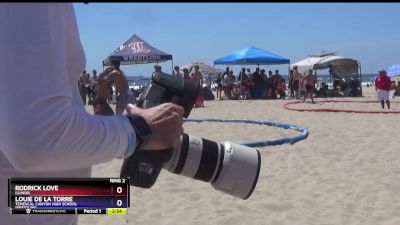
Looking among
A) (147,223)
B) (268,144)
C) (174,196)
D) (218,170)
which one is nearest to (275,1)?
(218,170)

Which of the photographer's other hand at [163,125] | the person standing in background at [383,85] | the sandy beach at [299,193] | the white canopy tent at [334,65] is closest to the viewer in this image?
the photographer's other hand at [163,125]

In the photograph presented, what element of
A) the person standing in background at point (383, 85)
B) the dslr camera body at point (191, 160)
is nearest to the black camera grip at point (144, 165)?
the dslr camera body at point (191, 160)

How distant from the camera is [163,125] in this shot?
1.17 m

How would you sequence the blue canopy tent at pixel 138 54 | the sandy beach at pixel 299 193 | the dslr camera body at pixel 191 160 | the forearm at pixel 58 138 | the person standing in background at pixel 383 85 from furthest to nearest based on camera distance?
the blue canopy tent at pixel 138 54 < the person standing in background at pixel 383 85 < the sandy beach at pixel 299 193 < the dslr camera body at pixel 191 160 < the forearm at pixel 58 138

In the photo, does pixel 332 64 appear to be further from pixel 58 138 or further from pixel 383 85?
pixel 58 138

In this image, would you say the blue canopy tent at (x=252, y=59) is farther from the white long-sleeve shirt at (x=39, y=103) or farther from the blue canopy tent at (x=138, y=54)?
the white long-sleeve shirt at (x=39, y=103)

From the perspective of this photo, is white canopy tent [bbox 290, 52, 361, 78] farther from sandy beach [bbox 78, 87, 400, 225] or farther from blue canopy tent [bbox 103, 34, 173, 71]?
sandy beach [bbox 78, 87, 400, 225]

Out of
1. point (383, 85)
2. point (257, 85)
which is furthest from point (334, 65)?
point (383, 85)

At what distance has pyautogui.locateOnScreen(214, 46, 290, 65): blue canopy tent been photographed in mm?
23984

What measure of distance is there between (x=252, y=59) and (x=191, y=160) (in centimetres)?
2283
